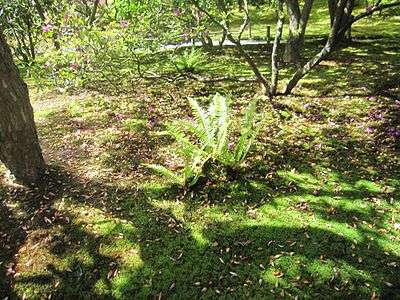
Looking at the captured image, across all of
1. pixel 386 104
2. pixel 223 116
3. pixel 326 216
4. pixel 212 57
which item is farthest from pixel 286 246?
pixel 212 57

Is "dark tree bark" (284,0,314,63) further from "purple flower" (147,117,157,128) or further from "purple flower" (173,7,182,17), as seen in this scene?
"purple flower" (147,117,157,128)

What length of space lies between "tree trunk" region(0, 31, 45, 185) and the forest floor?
0.32 meters

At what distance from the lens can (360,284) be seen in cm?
379

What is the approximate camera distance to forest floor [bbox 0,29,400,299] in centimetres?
398

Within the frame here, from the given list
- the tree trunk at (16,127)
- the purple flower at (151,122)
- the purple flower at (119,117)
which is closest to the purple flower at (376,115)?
the purple flower at (151,122)

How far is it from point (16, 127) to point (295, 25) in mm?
7903

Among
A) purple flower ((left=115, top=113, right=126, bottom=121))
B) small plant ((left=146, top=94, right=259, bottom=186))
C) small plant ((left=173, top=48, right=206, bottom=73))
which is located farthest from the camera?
small plant ((left=173, top=48, right=206, bottom=73))

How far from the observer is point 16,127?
16.7 feet

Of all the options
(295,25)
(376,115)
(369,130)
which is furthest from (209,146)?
(295,25)

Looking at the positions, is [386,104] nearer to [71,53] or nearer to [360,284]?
[360,284]

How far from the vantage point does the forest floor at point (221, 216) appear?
3.98 meters

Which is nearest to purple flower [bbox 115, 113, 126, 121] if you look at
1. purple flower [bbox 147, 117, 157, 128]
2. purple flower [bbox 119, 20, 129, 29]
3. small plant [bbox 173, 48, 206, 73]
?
purple flower [bbox 147, 117, 157, 128]

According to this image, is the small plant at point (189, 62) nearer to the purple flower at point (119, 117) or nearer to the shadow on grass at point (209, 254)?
the purple flower at point (119, 117)

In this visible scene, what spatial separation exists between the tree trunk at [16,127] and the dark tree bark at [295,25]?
7047 millimetres
